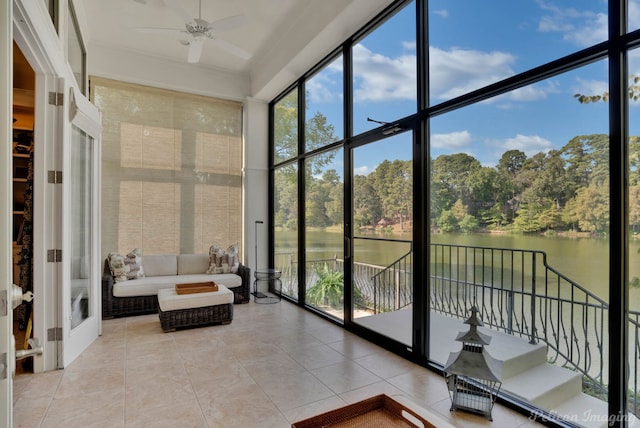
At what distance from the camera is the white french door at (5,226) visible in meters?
1.03

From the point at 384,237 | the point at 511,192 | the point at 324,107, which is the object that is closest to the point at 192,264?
the point at 324,107

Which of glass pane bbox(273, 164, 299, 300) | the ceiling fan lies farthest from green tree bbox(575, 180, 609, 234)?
glass pane bbox(273, 164, 299, 300)

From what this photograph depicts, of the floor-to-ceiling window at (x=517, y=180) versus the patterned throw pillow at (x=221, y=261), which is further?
the patterned throw pillow at (x=221, y=261)

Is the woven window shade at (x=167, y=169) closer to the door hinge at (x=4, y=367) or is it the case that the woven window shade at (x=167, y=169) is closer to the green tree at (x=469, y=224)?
the green tree at (x=469, y=224)

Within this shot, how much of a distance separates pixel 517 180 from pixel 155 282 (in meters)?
4.56

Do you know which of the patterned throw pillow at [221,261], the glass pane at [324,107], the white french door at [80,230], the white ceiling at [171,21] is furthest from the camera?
the patterned throw pillow at [221,261]

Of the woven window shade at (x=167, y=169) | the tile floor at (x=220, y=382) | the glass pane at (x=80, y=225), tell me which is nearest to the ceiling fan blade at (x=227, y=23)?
the glass pane at (x=80, y=225)

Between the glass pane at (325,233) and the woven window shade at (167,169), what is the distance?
1775 mm

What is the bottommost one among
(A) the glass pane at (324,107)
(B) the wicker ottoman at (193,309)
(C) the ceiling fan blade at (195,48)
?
(B) the wicker ottoman at (193,309)

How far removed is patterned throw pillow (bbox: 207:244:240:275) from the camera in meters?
5.57

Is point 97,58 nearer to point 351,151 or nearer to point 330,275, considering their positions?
point 351,151

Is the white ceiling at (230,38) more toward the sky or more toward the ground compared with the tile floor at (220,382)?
more toward the sky

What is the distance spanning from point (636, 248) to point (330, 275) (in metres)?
3.41

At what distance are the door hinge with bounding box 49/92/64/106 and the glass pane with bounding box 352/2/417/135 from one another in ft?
9.48
